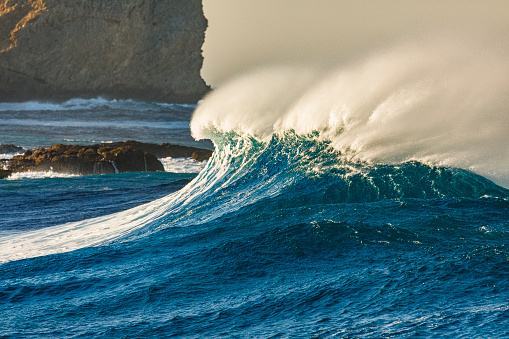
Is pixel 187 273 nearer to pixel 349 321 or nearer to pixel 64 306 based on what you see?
pixel 64 306

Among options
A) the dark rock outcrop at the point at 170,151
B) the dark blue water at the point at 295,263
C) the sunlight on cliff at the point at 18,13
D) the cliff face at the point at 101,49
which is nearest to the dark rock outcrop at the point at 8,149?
the dark rock outcrop at the point at 170,151

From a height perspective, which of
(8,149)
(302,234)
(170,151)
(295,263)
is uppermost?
(8,149)

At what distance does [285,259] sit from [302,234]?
52cm

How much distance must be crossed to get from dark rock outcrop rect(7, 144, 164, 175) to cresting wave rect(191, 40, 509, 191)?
1081cm

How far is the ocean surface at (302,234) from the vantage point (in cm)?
382

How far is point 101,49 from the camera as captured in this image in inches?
2239

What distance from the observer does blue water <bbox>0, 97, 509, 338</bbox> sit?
12.2ft

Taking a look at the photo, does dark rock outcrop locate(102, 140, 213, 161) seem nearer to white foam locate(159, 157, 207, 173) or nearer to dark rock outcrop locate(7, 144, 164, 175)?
white foam locate(159, 157, 207, 173)

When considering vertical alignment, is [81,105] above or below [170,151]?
above

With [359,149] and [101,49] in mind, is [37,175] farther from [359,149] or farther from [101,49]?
[101,49]

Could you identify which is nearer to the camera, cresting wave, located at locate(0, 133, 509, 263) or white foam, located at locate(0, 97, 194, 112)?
cresting wave, located at locate(0, 133, 509, 263)

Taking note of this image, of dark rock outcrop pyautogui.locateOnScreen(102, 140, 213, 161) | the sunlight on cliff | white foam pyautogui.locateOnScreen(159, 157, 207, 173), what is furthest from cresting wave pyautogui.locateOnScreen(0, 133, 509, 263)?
the sunlight on cliff

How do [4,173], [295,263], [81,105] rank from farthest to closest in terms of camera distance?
[81,105], [4,173], [295,263]

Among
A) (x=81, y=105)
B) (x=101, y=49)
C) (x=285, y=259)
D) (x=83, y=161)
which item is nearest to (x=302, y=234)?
(x=285, y=259)
